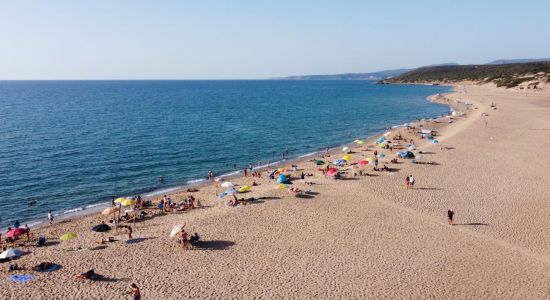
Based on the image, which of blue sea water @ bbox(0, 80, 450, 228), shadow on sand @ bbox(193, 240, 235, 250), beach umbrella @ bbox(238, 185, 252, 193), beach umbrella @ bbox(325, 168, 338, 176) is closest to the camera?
shadow on sand @ bbox(193, 240, 235, 250)

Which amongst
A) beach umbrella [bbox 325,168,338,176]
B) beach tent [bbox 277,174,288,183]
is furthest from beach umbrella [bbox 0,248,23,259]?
beach umbrella [bbox 325,168,338,176]

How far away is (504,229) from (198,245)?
17206 mm

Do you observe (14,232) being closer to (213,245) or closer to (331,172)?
(213,245)

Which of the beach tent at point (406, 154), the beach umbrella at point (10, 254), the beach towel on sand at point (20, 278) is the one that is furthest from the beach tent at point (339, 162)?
the beach towel on sand at point (20, 278)

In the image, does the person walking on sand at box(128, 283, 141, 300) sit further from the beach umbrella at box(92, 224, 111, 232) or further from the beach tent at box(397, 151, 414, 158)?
the beach tent at box(397, 151, 414, 158)

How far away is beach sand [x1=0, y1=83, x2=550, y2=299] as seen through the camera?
17.1 meters

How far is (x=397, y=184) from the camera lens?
104 feet

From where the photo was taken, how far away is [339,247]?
20.8 m

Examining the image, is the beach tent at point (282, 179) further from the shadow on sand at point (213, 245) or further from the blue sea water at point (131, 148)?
the shadow on sand at point (213, 245)

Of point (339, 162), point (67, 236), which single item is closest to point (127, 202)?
point (67, 236)

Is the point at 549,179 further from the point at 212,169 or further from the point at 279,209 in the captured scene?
the point at 212,169

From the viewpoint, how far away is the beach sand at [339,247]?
56.0 feet

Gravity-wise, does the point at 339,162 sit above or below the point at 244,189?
above

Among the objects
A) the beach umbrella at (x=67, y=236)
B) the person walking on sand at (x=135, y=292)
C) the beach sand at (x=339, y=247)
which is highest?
the beach umbrella at (x=67, y=236)
